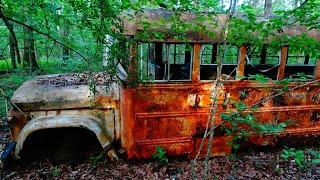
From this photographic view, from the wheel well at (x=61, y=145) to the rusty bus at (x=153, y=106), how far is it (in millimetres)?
115

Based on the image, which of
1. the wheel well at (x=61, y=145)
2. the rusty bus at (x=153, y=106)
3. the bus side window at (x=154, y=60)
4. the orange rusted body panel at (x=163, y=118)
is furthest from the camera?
the bus side window at (x=154, y=60)

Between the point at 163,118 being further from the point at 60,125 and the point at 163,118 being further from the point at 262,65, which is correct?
the point at 262,65

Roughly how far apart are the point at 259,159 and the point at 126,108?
236 cm

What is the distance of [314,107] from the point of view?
3672 mm

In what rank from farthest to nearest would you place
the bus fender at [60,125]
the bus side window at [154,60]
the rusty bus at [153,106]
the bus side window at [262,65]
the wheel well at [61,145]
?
the bus side window at [154,60] → the wheel well at [61,145] → the bus side window at [262,65] → the rusty bus at [153,106] → the bus fender at [60,125]

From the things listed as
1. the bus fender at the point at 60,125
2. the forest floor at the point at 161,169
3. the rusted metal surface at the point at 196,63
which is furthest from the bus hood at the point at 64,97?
the rusted metal surface at the point at 196,63

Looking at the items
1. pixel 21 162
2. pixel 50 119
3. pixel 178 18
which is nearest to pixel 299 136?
pixel 178 18

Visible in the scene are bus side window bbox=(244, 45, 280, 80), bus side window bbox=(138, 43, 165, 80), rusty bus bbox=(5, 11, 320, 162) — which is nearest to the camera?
rusty bus bbox=(5, 11, 320, 162)

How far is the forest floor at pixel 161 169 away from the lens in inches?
129

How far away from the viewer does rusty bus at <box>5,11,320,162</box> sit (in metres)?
3.04

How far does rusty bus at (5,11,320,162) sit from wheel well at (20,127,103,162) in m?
0.12

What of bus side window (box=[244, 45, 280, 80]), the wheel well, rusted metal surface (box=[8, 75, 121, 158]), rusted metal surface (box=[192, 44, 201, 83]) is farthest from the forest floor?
bus side window (box=[244, 45, 280, 80])

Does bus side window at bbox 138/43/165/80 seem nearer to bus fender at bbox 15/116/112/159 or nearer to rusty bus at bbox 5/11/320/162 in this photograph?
rusty bus at bbox 5/11/320/162

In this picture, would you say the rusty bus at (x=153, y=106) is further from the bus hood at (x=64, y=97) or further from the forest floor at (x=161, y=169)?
the forest floor at (x=161, y=169)
